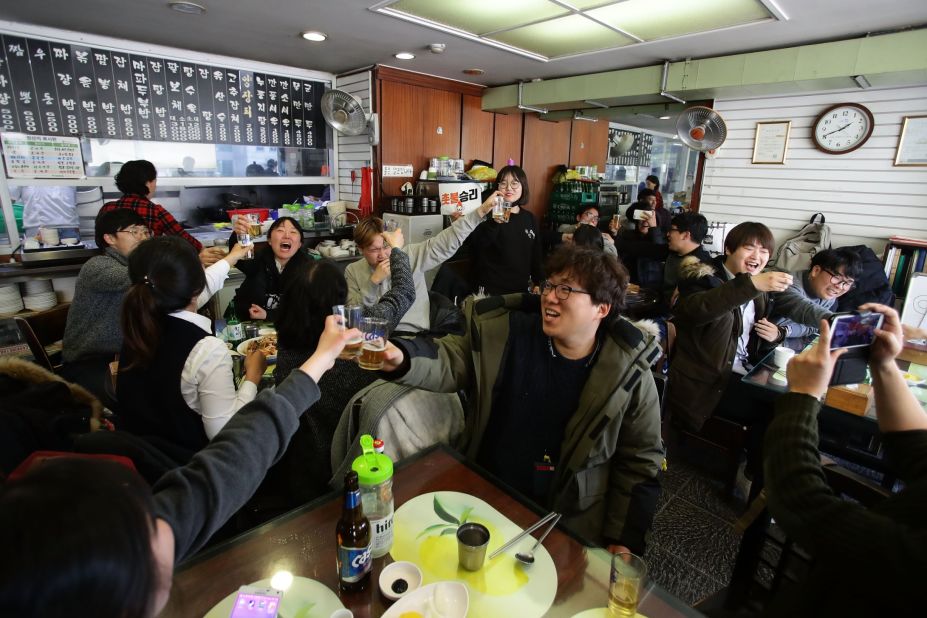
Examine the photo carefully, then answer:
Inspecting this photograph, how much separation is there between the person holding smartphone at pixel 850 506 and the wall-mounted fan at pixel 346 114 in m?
4.86

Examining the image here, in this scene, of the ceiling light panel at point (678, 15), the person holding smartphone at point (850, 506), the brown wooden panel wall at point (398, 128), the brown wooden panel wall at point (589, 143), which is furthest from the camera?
the brown wooden panel wall at point (589, 143)

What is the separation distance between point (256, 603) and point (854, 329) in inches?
69.0

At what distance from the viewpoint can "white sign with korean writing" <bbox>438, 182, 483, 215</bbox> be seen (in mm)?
5461

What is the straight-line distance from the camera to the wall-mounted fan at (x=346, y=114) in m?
5.08

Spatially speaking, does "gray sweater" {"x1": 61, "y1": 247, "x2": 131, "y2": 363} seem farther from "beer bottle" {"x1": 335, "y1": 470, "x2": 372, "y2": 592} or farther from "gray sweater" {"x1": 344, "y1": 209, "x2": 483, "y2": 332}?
"beer bottle" {"x1": 335, "y1": 470, "x2": 372, "y2": 592}

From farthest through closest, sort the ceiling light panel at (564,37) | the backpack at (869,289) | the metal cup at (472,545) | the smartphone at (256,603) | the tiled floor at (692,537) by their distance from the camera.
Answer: the backpack at (869,289) < the ceiling light panel at (564,37) < the tiled floor at (692,537) < the metal cup at (472,545) < the smartphone at (256,603)

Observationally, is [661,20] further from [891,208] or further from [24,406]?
[24,406]

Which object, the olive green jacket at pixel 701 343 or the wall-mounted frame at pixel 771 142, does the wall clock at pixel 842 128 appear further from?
the olive green jacket at pixel 701 343

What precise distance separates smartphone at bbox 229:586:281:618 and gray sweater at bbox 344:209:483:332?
2164 millimetres

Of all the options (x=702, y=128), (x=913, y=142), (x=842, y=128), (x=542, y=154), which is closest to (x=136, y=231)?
(x=702, y=128)

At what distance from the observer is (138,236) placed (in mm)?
2883

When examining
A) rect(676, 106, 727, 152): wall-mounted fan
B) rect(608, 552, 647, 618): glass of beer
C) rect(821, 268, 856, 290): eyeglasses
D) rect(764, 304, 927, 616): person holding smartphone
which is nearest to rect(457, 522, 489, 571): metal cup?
rect(608, 552, 647, 618): glass of beer

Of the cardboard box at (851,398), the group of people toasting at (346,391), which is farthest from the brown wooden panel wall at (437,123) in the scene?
the cardboard box at (851,398)

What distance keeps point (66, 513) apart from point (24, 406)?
144 cm
